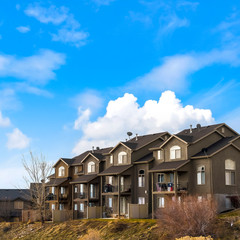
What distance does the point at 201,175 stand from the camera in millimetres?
46906

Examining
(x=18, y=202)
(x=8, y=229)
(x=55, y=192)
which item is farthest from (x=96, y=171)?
(x=18, y=202)

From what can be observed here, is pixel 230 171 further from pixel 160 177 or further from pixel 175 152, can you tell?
pixel 160 177

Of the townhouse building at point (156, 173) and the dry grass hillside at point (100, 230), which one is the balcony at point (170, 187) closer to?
the townhouse building at point (156, 173)

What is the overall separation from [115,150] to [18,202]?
32263 mm

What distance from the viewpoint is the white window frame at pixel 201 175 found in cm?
4659

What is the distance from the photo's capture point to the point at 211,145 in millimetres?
49656

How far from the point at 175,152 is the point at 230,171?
Result: 6275 millimetres

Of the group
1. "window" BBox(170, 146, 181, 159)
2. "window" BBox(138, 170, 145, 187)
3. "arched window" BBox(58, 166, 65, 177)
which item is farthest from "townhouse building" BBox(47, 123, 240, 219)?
"arched window" BBox(58, 166, 65, 177)

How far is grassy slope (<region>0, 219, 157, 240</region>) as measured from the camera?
4274 centimetres

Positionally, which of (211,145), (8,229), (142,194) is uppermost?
(211,145)

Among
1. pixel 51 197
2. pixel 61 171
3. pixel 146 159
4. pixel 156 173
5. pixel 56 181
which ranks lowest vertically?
pixel 51 197

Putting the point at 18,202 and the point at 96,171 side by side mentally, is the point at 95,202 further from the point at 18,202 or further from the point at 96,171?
the point at 18,202

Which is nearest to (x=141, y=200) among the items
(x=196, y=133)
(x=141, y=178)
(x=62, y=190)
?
(x=141, y=178)

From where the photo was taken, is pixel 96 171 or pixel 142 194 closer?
→ pixel 142 194
